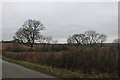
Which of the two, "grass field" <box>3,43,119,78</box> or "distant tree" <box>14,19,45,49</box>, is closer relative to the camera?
"grass field" <box>3,43,119,78</box>

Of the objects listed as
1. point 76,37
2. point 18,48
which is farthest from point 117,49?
point 76,37

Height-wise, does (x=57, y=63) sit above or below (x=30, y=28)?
below

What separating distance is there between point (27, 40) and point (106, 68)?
272ft

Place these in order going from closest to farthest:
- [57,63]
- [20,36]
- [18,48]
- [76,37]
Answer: [57,63] < [18,48] < [76,37] < [20,36]

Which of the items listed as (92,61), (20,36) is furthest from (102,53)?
(20,36)

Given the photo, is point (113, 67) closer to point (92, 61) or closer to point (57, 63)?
point (92, 61)

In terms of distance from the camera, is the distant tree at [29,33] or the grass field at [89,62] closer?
the grass field at [89,62]

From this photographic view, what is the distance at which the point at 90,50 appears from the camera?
69.1ft

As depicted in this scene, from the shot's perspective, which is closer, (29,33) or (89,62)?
(89,62)

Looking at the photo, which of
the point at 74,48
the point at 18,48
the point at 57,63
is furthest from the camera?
the point at 18,48

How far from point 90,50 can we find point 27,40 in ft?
262

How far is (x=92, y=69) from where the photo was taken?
19.5 meters

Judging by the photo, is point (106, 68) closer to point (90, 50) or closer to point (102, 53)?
point (102, 53)

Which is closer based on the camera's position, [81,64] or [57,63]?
[81,64]
